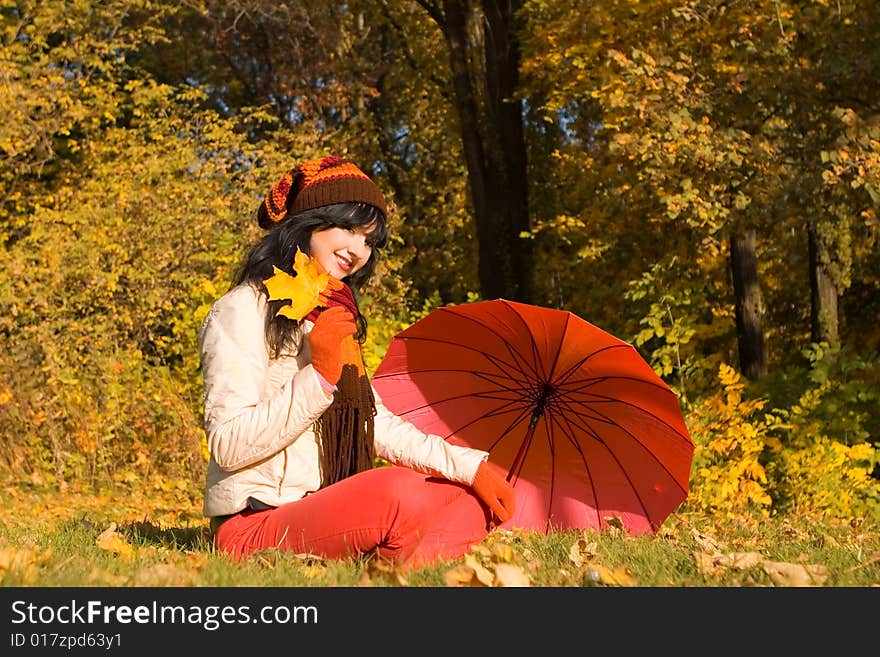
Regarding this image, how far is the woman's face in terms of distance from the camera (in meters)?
3.97

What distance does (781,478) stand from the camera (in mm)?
8750

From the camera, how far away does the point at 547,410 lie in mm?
4621

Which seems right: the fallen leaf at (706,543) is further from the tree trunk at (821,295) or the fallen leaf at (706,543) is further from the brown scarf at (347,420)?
the tree trunk at (821,295)

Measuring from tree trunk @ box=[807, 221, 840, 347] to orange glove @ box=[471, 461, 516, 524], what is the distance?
10.3m

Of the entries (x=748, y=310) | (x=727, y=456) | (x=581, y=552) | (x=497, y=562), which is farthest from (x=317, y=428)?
(x=748, y=310)

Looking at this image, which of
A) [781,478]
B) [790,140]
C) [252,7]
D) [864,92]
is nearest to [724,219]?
[790,140]

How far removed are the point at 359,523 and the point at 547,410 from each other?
1258 mm

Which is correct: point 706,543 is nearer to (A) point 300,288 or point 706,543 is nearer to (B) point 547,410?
(B) point 547,410

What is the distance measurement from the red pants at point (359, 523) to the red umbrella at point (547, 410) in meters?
0.92

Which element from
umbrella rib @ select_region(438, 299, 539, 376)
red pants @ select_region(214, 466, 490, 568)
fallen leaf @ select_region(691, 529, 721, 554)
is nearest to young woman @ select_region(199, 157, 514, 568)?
red pants @ select_region(214, 466, 490, 568)

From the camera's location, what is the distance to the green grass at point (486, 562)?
3.17 meters

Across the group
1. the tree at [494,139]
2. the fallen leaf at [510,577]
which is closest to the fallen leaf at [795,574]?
the fallen leaf at [510,577]
